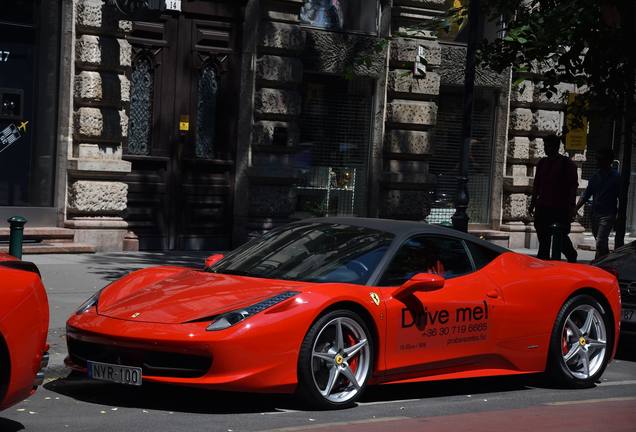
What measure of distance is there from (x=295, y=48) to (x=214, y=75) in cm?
135

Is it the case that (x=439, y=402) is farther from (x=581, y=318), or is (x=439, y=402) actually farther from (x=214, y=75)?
(x=214, y=75)

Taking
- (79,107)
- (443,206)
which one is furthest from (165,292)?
(443,206)

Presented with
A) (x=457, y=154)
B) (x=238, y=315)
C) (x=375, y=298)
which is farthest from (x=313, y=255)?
(x=457, y=154)

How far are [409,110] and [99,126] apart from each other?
236 inches

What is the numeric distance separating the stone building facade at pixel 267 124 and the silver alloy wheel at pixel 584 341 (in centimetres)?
717

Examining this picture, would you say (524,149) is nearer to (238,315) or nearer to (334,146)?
(334,146)

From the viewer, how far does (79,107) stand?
1738 cm

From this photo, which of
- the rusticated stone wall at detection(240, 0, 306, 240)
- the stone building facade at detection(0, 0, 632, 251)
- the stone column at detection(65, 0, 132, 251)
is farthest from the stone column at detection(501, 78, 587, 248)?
the stone column at detection(65, 0, 132, 251)

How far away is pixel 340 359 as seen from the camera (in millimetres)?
8164

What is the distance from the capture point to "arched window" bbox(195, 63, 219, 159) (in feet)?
62.8

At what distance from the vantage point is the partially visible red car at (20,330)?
21.4ft

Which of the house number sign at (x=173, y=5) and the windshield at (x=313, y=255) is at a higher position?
the house number sign at (x=173, y=5)

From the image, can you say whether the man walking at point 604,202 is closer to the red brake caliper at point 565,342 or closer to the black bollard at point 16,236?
the red brake caliper at point 565,342

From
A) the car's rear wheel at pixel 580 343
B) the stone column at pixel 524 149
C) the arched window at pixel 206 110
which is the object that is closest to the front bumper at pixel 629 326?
the car's rear wheel at pixel 580 343
